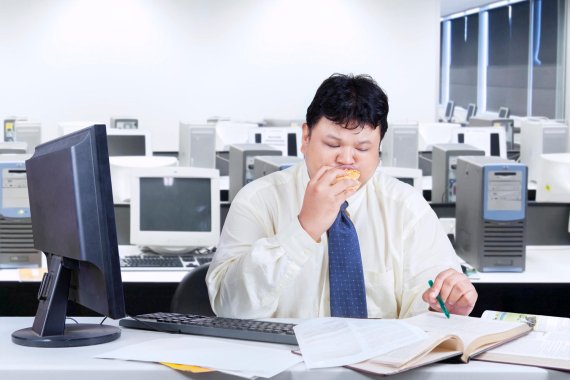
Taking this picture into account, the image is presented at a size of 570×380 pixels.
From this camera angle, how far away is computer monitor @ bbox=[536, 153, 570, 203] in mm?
4906

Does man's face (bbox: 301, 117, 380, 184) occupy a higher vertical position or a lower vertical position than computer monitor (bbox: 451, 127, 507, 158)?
higher

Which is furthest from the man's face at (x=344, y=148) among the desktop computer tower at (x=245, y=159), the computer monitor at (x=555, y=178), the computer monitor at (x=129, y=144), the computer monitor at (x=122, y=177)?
the computer monitor at (x=129, y=144)

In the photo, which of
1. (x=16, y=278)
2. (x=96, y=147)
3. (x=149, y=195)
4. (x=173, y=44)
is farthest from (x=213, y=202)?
(x=173, y=44)

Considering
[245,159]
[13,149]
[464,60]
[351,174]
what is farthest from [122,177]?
[464,60]

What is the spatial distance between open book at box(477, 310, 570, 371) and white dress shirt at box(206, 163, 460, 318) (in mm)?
510

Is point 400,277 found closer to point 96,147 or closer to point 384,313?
point 384,313

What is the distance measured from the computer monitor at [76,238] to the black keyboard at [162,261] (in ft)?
6.48

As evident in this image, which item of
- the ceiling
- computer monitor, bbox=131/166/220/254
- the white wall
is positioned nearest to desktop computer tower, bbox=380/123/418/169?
the white wall

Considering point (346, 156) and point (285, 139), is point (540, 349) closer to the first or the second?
point (346, 156)

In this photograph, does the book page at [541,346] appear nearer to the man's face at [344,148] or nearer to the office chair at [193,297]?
the man's face at [344,148]

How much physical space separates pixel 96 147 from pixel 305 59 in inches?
359

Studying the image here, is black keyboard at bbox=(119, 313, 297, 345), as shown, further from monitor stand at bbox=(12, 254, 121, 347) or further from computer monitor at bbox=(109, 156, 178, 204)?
computer monitor at bbox=(109, 156, 178, 204)

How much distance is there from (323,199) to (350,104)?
1.24ft

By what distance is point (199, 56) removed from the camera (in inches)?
420
